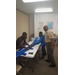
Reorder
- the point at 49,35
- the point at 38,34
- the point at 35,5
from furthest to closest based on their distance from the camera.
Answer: the point at 38,34, the point at 35,5, the point at 49,35

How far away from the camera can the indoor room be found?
1461 mm

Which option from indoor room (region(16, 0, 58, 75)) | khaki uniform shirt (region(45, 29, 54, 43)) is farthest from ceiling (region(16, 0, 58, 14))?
khaki uniform shirt (region(45, 29, 54, 43))

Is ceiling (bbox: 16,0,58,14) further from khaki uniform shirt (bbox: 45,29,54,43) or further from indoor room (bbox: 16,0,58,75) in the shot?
khaki uniform shirt (bbox: 45,29,54,43)

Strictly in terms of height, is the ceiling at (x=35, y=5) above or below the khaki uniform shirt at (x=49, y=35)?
above

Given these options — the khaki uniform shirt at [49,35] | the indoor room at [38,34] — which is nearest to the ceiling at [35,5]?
the indoor room at [38,34]

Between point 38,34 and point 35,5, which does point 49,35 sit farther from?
point 35,5

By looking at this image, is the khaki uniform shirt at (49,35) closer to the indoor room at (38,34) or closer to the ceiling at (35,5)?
→ the indoor room at (38,34)

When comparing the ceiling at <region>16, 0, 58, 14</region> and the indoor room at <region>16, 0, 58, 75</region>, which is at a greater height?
the ceiling at <region>16, 0, 58, 14</region>

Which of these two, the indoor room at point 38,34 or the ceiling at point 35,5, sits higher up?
the ceiling at point 35,5

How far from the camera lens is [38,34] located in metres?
2.22

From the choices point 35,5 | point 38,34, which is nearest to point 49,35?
point 38,34

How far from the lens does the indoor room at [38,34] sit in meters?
1.46
